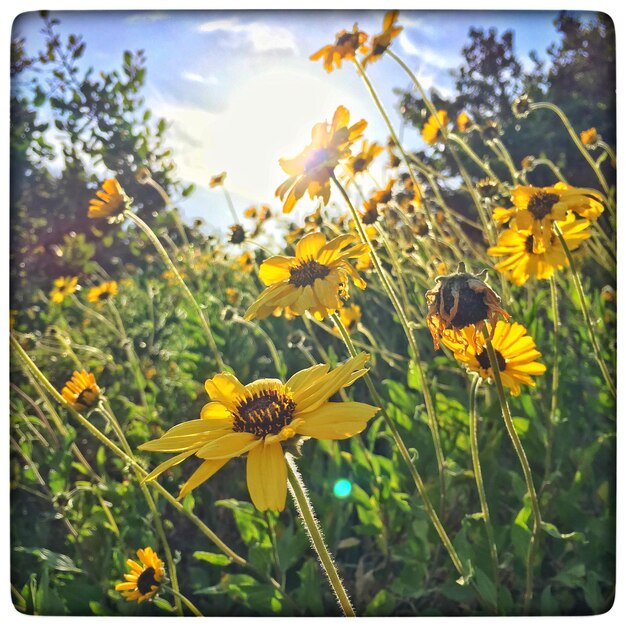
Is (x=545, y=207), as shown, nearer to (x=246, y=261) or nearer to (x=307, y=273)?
(x=307, y=273)

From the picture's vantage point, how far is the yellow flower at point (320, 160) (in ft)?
2.46

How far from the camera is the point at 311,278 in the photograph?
27.2 inches

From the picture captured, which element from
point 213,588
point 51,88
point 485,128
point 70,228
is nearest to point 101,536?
point 213,588

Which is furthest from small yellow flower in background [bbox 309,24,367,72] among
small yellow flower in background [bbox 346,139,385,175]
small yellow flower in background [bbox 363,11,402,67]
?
small yellow flower in background [bbox 346,139,385,175]

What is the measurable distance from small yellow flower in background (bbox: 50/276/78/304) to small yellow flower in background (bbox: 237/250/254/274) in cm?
28

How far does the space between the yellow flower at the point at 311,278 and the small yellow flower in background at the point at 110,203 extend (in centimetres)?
26

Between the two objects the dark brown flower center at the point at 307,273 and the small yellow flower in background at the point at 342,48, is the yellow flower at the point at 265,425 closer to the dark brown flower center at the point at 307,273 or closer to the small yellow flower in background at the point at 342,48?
the dark brown flower center at the point at 307,273

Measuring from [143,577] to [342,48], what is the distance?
787mm

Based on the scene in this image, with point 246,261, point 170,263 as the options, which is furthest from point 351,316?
point 170,263

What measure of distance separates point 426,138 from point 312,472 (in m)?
0.53

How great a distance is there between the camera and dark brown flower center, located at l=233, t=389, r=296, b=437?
54cm

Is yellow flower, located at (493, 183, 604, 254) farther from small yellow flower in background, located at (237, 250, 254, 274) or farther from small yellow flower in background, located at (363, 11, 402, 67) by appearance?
small yellow flower in background, located at (237, 250, 254, 274)

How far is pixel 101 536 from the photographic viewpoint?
865mm

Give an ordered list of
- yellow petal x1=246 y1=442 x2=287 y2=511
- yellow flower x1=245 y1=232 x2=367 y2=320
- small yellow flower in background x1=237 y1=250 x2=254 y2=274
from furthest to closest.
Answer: small yellow flower in background x1=237 y1=250 x2=254 y2=274 < yellow flower x1=245 y1=232 x2=367 y2=320 < yellow petal x1=246 y1=442 x2=287 y2=511
